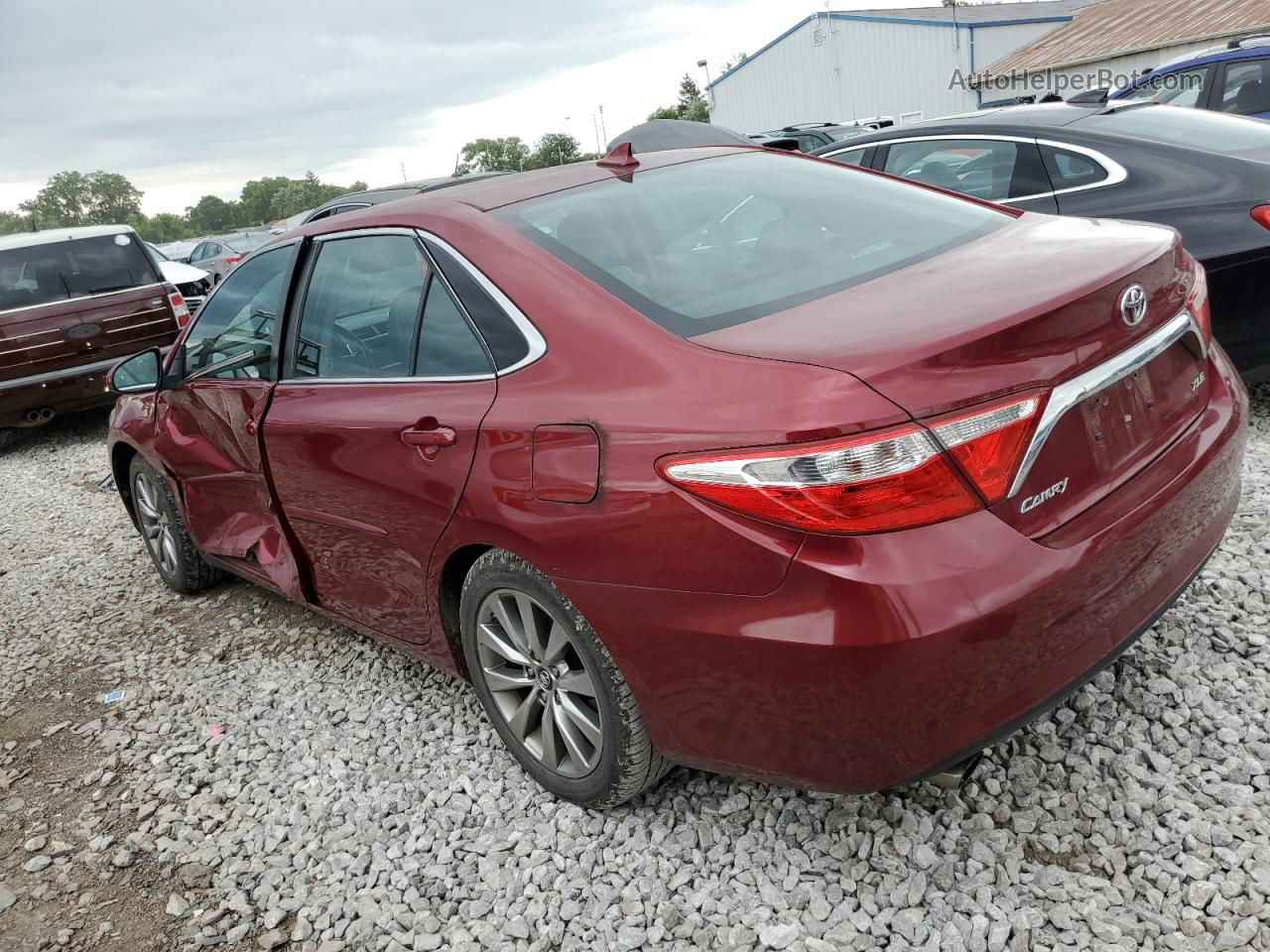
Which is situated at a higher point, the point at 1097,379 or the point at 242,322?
the point at 242,322

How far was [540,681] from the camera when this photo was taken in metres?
2.70

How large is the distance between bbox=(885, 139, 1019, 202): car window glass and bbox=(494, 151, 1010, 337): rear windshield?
2.16 meters

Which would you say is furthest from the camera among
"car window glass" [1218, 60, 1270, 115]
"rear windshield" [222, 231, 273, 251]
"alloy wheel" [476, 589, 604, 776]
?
"rear windshield" [222, 231, 273, 251]

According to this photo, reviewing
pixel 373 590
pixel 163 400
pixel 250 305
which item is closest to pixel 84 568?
pixel 163 400

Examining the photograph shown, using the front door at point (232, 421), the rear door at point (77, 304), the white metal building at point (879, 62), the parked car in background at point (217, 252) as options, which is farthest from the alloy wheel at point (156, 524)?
the white metal building at point (879, 62)

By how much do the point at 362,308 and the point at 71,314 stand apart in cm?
683

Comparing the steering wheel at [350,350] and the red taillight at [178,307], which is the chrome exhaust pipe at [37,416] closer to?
the red taillight at [178,307]

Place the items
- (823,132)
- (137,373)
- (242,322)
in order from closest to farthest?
1. (242,322)
2. (137,373)
3. (823,132)

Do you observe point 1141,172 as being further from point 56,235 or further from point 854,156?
point 56,235

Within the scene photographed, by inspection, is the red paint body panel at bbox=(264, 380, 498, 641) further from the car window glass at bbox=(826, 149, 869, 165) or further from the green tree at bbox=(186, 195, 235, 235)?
the green tree at bbox=(186, 195, 235, 235)

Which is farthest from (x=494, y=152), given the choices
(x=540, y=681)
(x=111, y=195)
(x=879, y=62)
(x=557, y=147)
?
(x=540, y=681)

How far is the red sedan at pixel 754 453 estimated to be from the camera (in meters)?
1.90

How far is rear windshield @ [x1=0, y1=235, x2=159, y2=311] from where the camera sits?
343 inches

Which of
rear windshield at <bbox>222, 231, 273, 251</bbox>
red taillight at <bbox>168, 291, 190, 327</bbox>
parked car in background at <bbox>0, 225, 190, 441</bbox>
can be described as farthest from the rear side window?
rear windshield at <bbox>222, 231, 273, 251</bbox>
